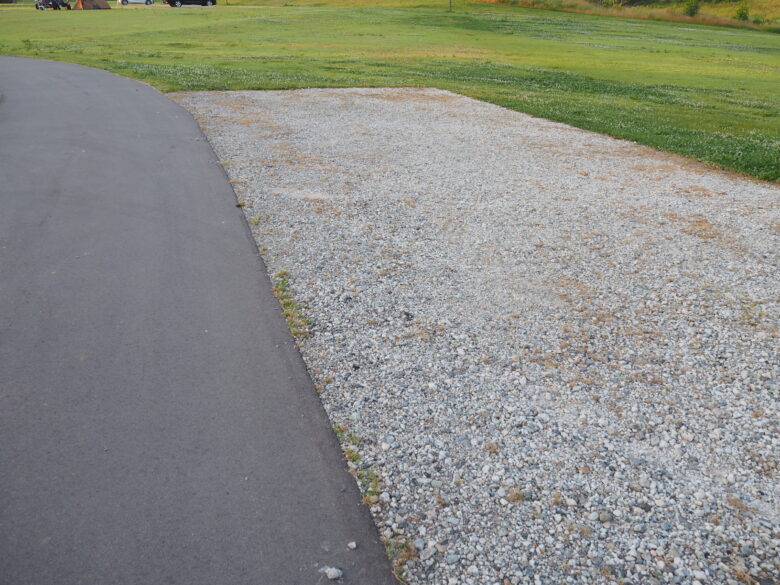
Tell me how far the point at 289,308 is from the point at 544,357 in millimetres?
3009

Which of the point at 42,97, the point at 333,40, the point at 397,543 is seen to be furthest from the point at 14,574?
the point at 333,40

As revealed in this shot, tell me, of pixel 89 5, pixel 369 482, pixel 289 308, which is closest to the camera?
pixel 369 482

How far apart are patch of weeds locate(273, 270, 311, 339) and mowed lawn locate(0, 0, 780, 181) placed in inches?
453

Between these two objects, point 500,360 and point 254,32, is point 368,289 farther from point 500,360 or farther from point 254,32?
point 254,32

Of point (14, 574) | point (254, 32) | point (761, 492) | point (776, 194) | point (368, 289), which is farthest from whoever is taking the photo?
point (254, 32)

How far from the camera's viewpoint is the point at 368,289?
7.39 m

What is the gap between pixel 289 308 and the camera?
6855mm

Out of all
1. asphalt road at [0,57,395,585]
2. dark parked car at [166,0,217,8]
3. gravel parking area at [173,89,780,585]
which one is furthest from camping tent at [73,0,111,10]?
asphalt road at [0,57,395,585]

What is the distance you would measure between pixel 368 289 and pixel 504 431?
3009mm

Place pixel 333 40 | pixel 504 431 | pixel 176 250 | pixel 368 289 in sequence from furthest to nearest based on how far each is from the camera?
pixel 333 40
pixel 176 250
pixel 368 289
pixel 504 431

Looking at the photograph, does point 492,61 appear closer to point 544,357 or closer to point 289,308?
point 289,308

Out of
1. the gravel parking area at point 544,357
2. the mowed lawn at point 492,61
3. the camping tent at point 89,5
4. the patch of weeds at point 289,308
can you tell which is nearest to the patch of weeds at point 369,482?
the gravel parking area at point 544,357

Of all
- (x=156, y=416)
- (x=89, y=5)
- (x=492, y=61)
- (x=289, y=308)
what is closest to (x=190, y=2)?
(x=89, y=5)

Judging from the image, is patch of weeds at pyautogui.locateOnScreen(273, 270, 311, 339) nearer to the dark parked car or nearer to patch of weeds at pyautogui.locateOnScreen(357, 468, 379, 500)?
patch of weeds at pyautogui.locateOnScreen(357, 468, 379, 500)
